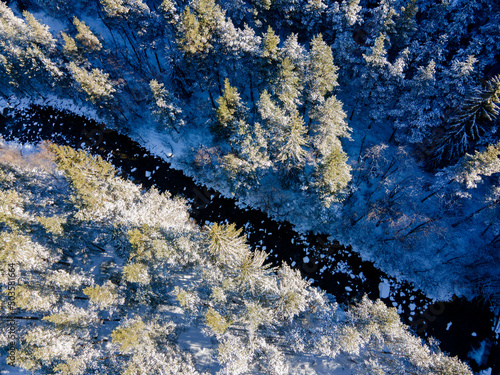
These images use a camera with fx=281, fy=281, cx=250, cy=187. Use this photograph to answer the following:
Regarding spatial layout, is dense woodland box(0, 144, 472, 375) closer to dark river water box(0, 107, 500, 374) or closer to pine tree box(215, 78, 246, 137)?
dark river water box(0, 107, 500, 374)

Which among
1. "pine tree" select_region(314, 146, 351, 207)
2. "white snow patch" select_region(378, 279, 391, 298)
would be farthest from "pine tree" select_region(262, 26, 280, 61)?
"white snow patch" select_region(378, 279, 391, 298)

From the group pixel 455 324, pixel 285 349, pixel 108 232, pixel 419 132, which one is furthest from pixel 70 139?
pixel 455 324

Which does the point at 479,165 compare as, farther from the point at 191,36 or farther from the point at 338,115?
the point at 191,36

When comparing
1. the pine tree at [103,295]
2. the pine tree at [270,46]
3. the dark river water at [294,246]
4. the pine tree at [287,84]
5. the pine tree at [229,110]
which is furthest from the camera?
the dark river water at [294,246]

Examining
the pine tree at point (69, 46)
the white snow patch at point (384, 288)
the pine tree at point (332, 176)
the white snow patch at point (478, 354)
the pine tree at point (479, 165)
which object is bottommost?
the white snow patch at point (478, 354)

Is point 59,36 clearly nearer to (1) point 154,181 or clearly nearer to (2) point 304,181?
(1) point 154,181

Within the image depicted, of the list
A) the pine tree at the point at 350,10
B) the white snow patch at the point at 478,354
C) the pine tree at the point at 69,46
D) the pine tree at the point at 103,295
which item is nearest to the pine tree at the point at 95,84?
the pine tree at the point at 69,46

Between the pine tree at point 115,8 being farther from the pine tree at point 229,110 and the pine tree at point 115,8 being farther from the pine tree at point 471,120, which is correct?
the pine tree at point 471,120
